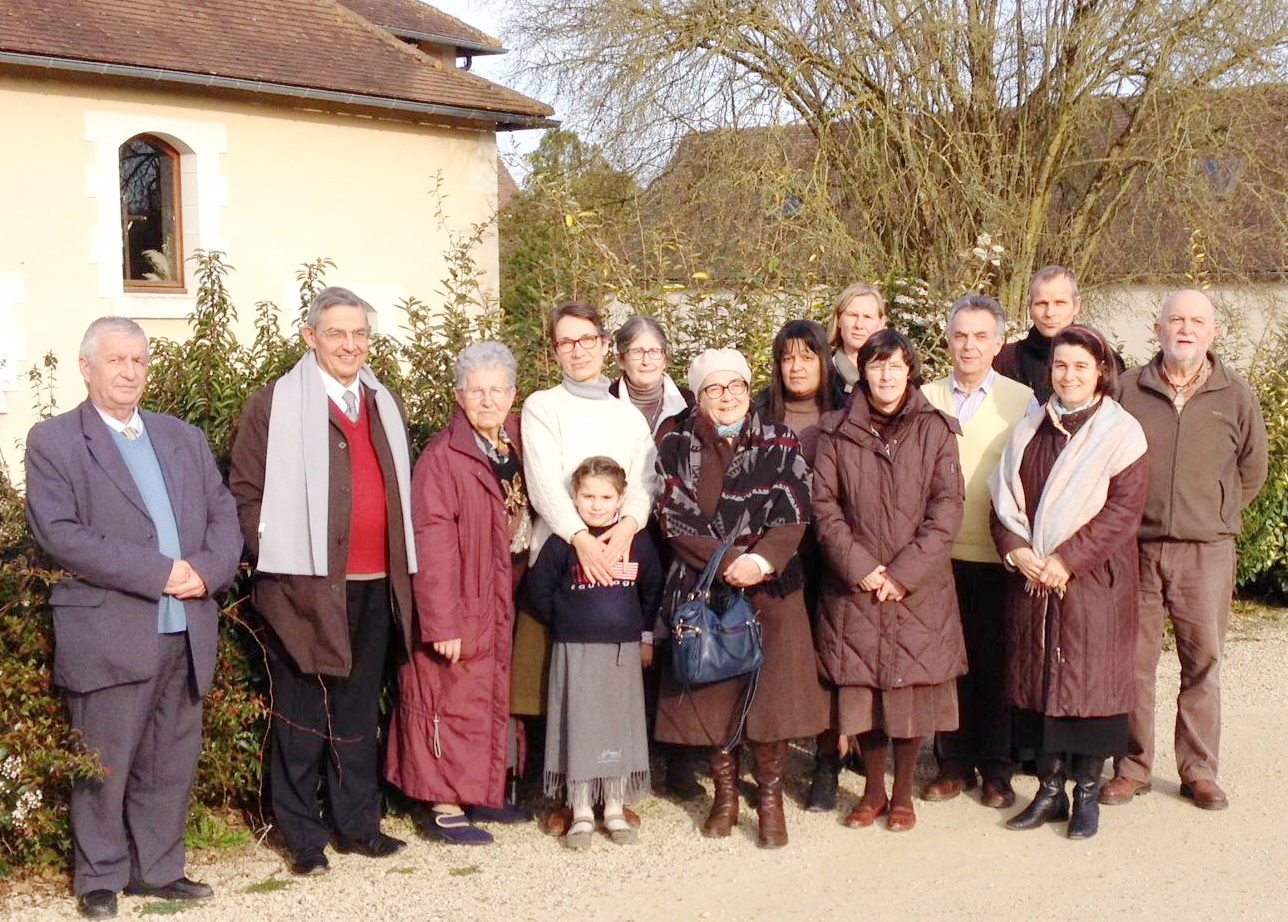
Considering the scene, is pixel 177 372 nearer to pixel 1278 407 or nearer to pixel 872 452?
pixel 872 452

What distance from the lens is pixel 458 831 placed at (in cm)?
534

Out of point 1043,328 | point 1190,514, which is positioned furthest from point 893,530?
point 1043,328

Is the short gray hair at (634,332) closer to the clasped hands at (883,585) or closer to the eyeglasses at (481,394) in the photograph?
the eyeglasses at (481,394)

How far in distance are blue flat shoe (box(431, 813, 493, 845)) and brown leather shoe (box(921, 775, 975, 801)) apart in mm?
1825

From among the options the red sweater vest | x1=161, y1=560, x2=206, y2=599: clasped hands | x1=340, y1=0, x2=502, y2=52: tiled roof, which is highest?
x1=340, y1=0, x2=502, y2=52: tiled roof

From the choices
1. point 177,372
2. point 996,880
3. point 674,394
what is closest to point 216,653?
point 177,372

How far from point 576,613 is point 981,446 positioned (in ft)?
5.80

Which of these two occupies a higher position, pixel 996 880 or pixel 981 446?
pixel 981 446

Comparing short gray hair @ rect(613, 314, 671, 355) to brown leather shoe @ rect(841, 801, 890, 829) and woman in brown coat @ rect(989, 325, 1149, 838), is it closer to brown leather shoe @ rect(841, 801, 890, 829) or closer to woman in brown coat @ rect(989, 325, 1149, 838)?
woman in brown coat @ rect(989, 325, 1149, 838)

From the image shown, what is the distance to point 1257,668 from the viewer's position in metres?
8.34

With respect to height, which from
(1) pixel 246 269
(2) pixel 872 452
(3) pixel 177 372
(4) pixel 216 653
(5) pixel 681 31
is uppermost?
(5) pixel 681 31

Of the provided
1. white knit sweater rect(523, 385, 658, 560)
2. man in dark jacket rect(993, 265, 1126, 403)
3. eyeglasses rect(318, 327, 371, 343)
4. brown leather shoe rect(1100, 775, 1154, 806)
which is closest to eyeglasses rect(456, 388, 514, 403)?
white knit sweater rect(523, 385, 658, 560)

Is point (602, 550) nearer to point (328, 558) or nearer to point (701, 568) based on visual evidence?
point (701, 568)

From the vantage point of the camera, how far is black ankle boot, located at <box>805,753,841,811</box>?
5.73 m
